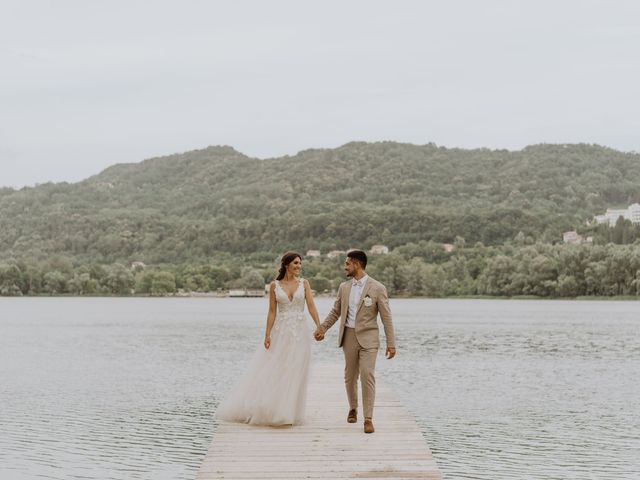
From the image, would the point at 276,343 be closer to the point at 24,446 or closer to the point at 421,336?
the point at 24,446

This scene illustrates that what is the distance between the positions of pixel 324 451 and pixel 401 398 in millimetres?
13706

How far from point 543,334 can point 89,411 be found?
129 feet

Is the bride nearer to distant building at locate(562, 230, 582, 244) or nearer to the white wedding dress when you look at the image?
the white wedding dress

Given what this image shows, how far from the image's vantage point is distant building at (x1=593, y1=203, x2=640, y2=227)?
147 m

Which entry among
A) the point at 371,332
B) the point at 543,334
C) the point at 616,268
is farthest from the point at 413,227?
the point at 371,332

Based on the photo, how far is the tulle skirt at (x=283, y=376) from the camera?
40.6 ft

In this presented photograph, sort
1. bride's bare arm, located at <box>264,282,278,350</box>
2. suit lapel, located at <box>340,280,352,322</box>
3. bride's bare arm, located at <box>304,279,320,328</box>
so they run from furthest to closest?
bride's bare arm, located at <box>264,282,278,350</box>
bride's bare arm, located at <box>304,279,320,328</box>
suit lapel, located at <box>340,280,352,322</box>

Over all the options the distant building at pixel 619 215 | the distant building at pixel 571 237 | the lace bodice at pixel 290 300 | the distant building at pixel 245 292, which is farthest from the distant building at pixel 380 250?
the lace bodice at pixel 290 300

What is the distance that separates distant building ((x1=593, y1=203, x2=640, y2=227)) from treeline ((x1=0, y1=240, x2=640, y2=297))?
17.9m

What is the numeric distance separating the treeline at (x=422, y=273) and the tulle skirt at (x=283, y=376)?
323 ft

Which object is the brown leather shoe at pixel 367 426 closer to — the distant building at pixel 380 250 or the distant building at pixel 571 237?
the distant building at pixel 571 237

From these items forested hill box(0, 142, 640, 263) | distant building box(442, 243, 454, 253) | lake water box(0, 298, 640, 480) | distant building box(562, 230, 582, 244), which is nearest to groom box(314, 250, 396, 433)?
lake water box(0, 298, 640, 480)

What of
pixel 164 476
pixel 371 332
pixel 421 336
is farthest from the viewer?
pixel 421 336

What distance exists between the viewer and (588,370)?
3341cm
